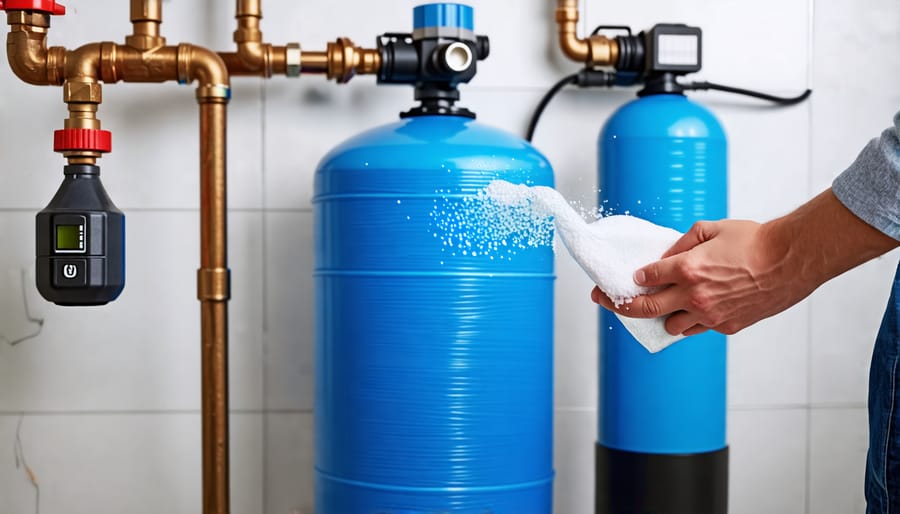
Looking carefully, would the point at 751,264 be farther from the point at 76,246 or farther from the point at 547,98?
the point at 76,246

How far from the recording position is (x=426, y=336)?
3.47 ft

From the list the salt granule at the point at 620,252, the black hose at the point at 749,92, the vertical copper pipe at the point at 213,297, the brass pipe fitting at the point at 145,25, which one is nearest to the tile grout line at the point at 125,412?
the vertical copper pipe at the point at 213,297

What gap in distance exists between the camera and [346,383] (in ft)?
3.60

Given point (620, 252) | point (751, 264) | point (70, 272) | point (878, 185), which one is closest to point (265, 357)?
point (70, 272)

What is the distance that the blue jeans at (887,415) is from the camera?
85 cm

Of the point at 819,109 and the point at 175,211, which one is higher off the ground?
the point at 819,109

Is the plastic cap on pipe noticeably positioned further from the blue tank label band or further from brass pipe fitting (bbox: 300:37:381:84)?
the blue tank label band

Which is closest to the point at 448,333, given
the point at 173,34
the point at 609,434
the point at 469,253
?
the point at 469,253

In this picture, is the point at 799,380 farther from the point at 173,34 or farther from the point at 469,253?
the point at 173,34

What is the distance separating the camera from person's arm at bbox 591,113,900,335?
2.40 ft

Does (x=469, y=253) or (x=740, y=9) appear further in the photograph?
(x=740, y=9)

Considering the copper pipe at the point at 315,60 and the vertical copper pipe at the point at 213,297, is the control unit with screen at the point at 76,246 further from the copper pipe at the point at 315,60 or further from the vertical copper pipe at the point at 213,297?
the copper pipe at the point at 315,60

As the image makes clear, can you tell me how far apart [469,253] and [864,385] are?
0.73 metres

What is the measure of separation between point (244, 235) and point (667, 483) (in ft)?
2.19
